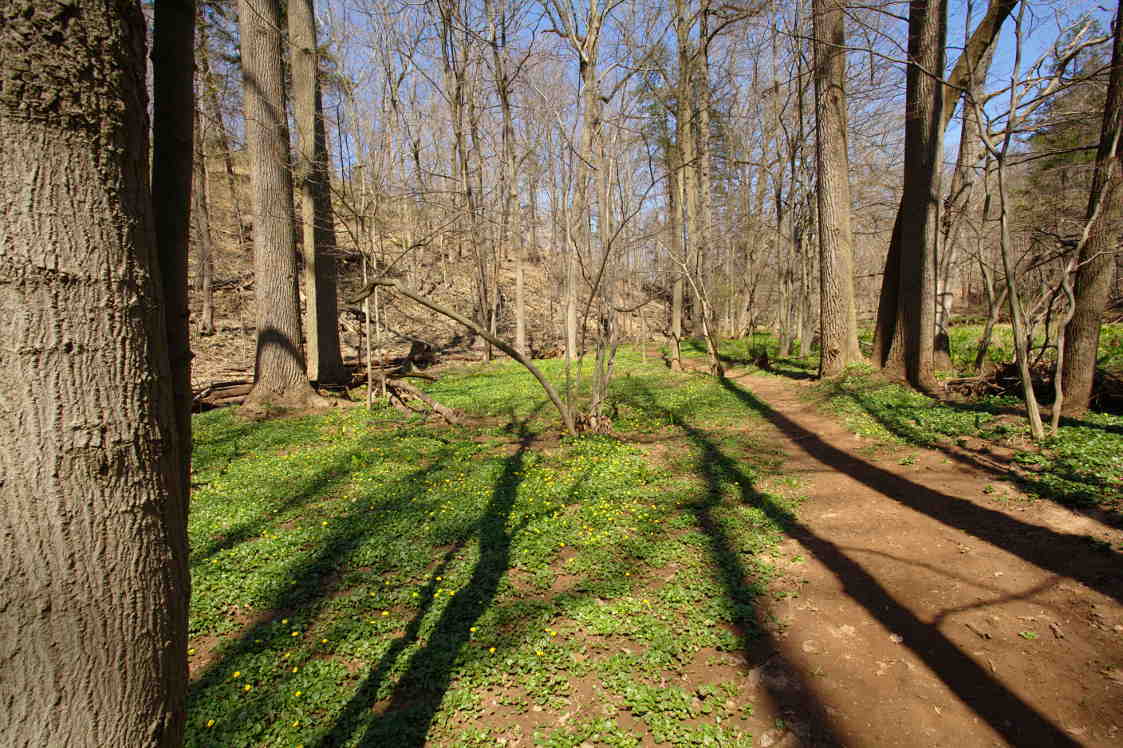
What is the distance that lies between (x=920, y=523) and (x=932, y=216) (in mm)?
6641

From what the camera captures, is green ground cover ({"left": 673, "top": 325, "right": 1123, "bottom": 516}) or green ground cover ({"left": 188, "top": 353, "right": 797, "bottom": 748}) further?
green ground cover ({"left": 673, "top": 325, "right": 1123, "bottom": 516})

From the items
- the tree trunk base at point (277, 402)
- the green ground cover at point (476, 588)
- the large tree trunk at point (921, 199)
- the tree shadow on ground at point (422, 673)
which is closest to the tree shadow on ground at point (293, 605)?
the green ground cover at point (476, 588)

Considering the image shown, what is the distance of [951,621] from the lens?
10.7 feet

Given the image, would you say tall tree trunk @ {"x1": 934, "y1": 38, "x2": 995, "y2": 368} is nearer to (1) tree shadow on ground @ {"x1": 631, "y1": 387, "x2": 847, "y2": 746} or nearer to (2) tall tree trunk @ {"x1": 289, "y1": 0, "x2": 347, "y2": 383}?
(1) tree shadow on ground @ {"x1": 631, "y1": 387, "x2": 847, "y2": 746}

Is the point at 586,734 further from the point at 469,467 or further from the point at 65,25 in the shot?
the point at 469,467

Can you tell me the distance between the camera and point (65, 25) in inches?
39.0

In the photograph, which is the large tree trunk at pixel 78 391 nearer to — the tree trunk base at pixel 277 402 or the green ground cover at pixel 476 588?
the green ground cover at pixel 476 588

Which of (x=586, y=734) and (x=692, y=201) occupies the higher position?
(x=692, y=201)

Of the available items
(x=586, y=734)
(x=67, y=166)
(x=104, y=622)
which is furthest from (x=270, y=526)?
(x=67, y=166)

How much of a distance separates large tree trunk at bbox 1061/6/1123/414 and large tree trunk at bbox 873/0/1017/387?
222cm

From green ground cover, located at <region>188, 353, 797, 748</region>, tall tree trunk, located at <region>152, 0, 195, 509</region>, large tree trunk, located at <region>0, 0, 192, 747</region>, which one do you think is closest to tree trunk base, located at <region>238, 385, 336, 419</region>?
green ground cover, located at <region>188, 353, 797, 748</region>

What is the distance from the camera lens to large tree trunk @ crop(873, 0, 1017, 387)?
862 centimetres

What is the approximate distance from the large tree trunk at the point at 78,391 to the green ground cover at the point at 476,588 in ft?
6.26

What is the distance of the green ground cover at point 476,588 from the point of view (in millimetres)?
2711
